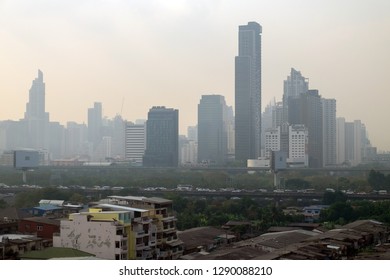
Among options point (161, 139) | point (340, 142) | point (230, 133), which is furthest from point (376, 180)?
point (161, 139)

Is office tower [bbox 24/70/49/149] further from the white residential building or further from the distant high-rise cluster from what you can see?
the white residential building

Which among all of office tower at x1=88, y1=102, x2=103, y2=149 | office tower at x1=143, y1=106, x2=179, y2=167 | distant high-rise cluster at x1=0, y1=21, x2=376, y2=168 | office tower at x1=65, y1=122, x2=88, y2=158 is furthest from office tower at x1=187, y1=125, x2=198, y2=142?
office tower at x1=65, y1=122, x2=88, y2=158

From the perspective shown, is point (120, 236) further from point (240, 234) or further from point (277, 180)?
point (277, 180)

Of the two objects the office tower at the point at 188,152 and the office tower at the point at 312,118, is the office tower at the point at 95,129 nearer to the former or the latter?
the office tower at the point at 188,152

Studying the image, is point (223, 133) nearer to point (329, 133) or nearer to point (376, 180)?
point (329, 133)

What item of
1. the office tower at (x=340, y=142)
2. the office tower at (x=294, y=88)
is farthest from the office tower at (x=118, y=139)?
the office tower at (x=340, y=142)
